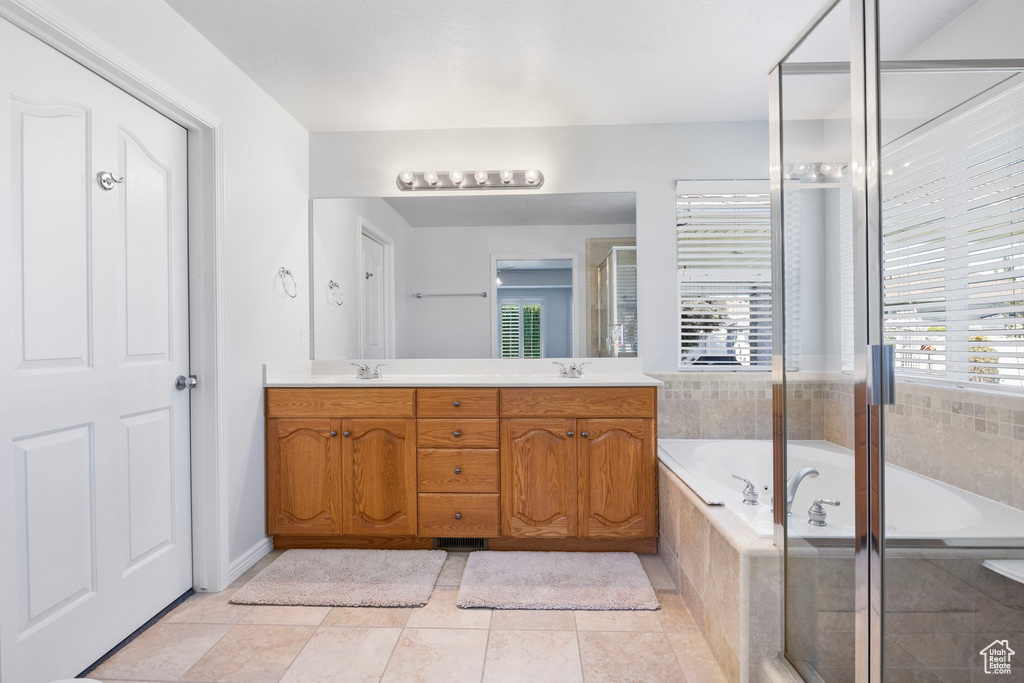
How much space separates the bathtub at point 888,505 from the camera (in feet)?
2.95

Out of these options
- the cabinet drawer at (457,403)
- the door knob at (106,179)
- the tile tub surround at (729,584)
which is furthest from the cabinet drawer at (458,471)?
the door knob at (106,179)

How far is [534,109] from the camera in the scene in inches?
106

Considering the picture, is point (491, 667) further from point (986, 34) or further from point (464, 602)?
Result: point (986, 34)

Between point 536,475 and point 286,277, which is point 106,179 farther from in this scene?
point 536,475

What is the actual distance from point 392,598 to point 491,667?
1.86 feet

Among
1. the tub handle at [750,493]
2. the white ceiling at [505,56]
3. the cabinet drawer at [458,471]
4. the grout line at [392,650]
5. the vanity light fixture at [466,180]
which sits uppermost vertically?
the white ceiling at [505,56]

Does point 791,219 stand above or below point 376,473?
above

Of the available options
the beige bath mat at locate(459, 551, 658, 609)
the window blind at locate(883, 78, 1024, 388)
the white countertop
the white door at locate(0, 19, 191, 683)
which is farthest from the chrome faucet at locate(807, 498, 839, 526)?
the white door at locate(0, 19, 191, 683)

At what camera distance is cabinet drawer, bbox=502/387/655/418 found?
245 centimetres

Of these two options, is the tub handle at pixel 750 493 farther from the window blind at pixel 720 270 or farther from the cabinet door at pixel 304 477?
the cabinet door at pixel 304 477

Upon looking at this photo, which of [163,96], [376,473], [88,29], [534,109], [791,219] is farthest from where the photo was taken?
[534,109]

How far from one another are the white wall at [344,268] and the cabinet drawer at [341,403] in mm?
475

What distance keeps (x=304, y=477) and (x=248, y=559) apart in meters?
0.40

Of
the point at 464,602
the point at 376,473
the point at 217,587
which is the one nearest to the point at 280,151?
the point at 376,473
